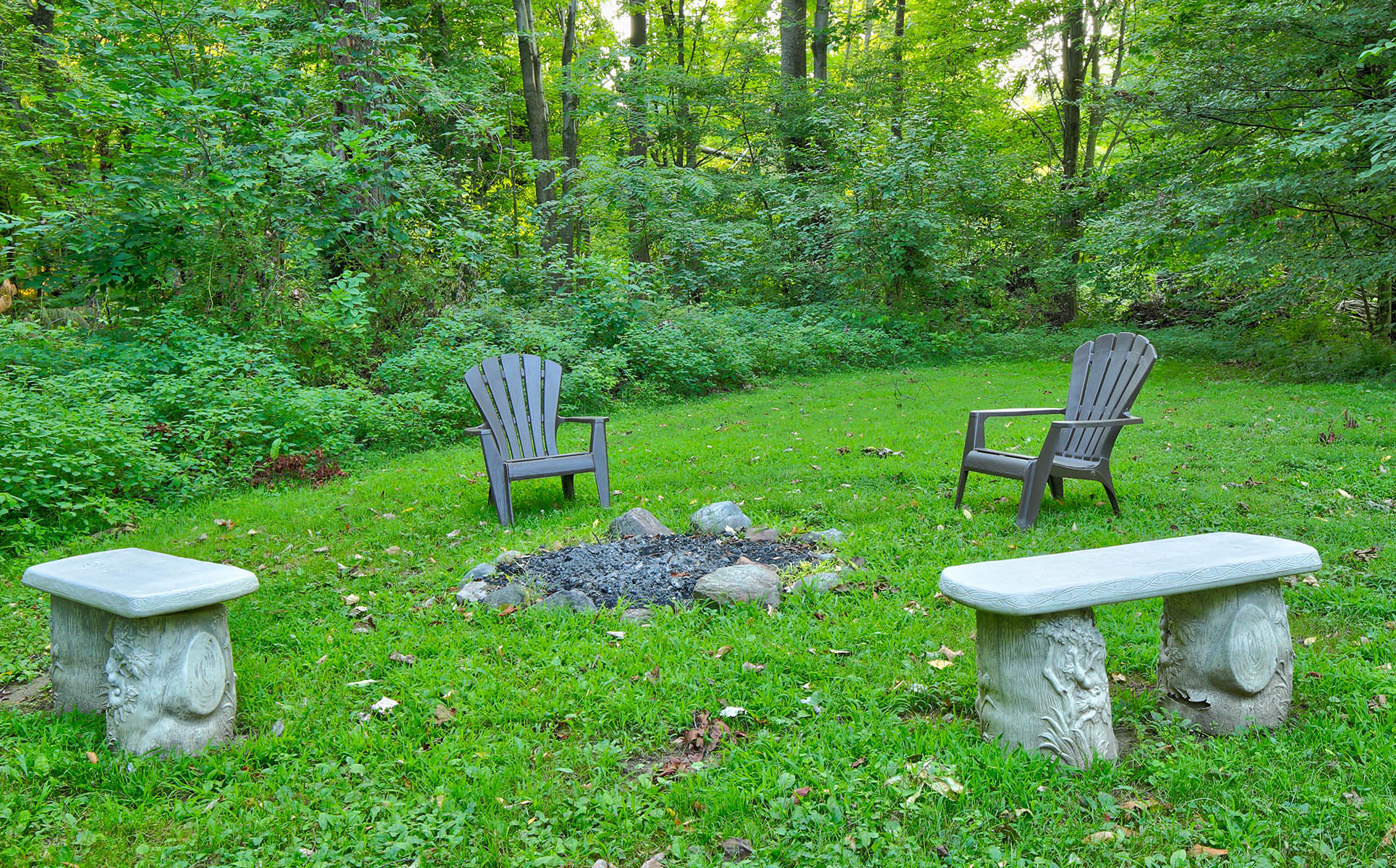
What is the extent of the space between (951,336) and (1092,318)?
4577 mm

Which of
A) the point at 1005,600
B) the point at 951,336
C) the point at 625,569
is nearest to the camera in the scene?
the point at 1005,600

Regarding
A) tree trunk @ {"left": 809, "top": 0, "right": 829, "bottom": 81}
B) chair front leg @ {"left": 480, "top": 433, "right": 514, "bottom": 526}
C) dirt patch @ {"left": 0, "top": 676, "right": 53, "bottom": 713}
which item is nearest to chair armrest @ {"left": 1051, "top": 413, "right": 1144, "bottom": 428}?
chair front leg @ {"left": 480, "top": 433, "right": 514, "bottom": 526}

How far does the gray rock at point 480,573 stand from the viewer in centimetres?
382

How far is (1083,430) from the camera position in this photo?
481 centimetres

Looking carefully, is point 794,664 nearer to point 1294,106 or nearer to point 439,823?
point 439,823

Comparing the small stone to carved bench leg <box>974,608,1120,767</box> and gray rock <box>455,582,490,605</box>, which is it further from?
gray rock <box>455,582,490,605</box>

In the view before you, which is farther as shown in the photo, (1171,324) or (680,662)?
(1171,324)

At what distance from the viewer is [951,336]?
13.5 m

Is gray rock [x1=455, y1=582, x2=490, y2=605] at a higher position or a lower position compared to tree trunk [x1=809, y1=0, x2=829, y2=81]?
lower

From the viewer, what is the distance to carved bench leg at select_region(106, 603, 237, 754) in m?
2.37

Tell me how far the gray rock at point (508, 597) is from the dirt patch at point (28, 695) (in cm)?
159

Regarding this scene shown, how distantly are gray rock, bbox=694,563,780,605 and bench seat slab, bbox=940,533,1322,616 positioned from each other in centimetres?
126

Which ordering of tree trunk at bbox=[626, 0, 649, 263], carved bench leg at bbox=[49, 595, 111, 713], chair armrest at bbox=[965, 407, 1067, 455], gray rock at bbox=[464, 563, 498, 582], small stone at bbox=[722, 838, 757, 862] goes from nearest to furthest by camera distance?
small stone at bbox=[722, 838, 757, 862] < carved bench leg at bbox=[49, 595, 111, 713] < gray rock at bbox=[464, 563, 498, 582] < chair armrest at bbox=[965, 407, 1067, 455] < tree trunk at bbox=[626, 0, 649, 263]

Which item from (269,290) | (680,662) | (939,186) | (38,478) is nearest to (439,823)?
(680,662)
